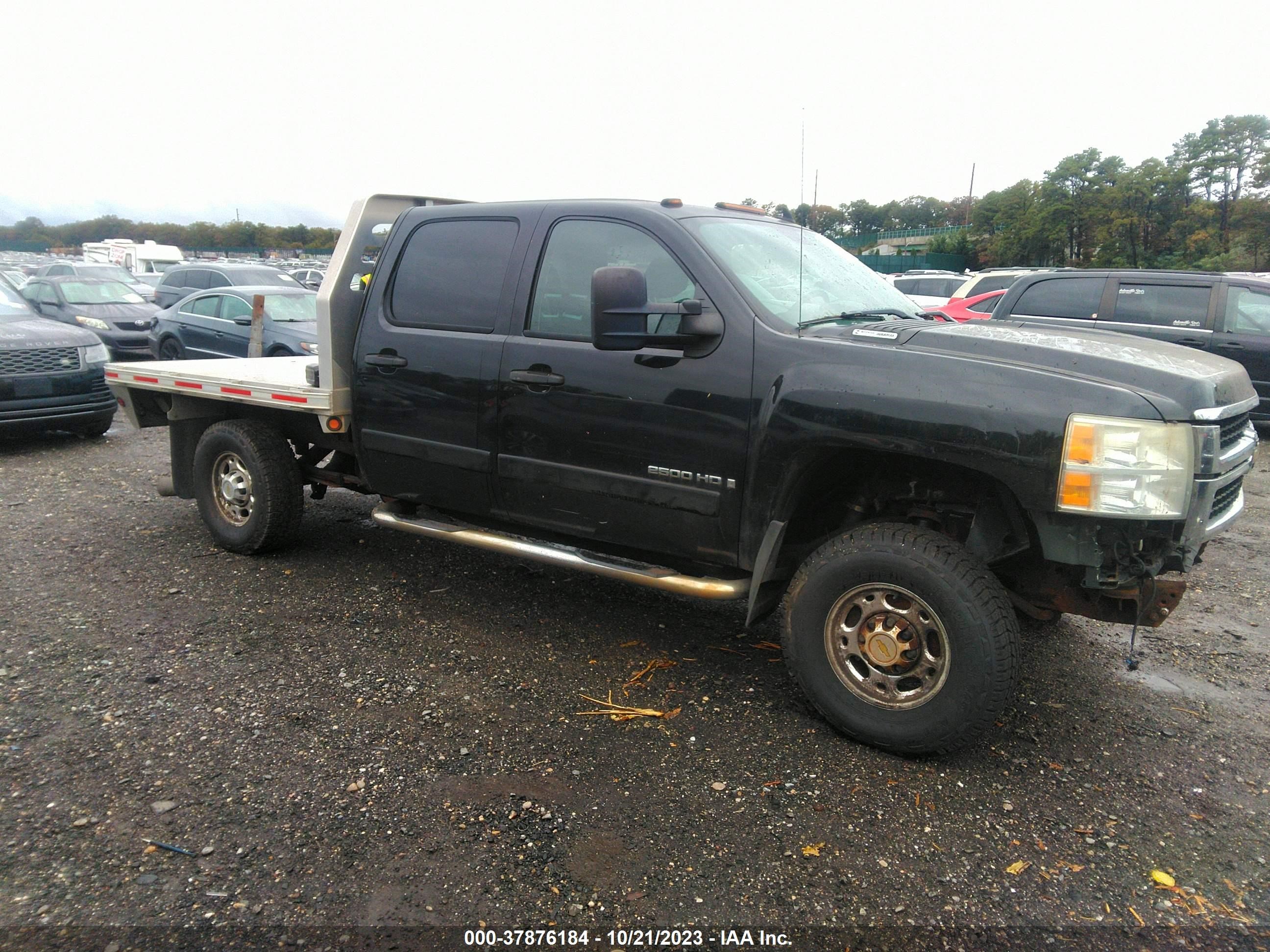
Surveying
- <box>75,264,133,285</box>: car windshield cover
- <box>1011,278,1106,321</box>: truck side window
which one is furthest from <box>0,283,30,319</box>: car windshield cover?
<box>1011,278,1106,321</box>: truck side window

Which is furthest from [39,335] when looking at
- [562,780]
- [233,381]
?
[562,780]

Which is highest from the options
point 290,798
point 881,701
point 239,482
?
point 239,482

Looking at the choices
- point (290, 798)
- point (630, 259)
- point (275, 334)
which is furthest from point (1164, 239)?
point (290, 798)

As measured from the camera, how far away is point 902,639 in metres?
3.16

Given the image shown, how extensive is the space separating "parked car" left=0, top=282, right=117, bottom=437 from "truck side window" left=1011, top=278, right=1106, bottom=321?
9.18 meters

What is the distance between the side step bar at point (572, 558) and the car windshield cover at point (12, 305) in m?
6.58

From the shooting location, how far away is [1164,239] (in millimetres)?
29797

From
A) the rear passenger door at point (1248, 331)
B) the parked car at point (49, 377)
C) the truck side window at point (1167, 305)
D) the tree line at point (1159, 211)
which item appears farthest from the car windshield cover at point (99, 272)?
the tree line at point (1159, 211)

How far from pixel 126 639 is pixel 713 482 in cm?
285

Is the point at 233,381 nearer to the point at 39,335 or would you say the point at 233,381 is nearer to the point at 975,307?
the point at 39,335

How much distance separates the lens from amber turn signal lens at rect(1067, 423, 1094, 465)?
9.08 ft

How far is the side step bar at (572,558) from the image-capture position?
3.53 metres

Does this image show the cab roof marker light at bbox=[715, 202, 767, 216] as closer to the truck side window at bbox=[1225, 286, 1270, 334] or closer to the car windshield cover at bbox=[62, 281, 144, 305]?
the truck side window at bbox=[1225, 286, 1270, 334]

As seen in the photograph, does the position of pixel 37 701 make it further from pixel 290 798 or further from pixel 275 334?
pixel 275 334
